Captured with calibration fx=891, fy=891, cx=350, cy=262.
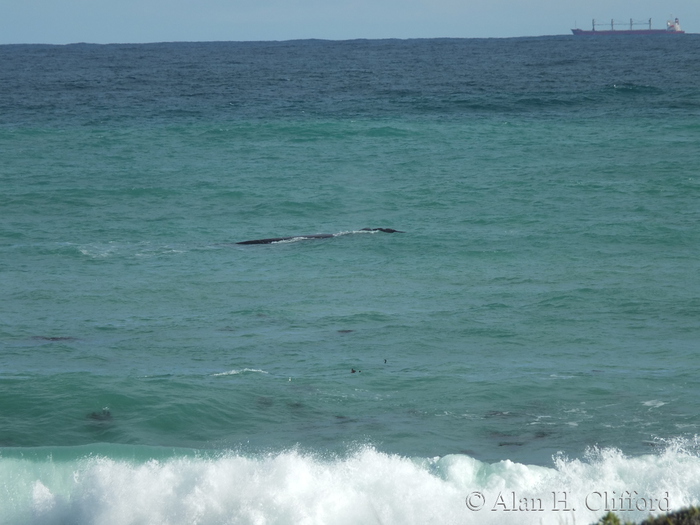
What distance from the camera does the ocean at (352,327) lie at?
10.1m

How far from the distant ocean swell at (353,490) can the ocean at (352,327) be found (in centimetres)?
3

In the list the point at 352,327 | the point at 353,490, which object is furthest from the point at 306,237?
the point at 353,490

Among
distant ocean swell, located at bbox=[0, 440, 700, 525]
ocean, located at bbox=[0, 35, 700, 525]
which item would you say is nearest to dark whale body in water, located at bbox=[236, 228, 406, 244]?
ocean, located at bbox=[0, 35, 700, 525]

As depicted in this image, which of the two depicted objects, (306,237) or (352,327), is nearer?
(352,327)

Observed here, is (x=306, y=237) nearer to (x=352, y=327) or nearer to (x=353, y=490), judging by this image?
(x=352, y=327)

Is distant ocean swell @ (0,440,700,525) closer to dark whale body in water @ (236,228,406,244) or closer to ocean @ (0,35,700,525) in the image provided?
ocean @ (0,35,700,525)

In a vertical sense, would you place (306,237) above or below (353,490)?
above

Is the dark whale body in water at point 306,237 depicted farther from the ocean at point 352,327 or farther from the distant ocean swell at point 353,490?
the distant ocean swell at point 353,490

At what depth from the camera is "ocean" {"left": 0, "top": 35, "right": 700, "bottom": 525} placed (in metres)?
10.1

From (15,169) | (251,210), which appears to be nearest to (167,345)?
(251,210)

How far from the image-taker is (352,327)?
16.6 meters

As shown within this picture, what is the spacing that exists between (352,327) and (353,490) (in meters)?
6.70

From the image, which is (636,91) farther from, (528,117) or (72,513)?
(72,513)

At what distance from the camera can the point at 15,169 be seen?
115ft
